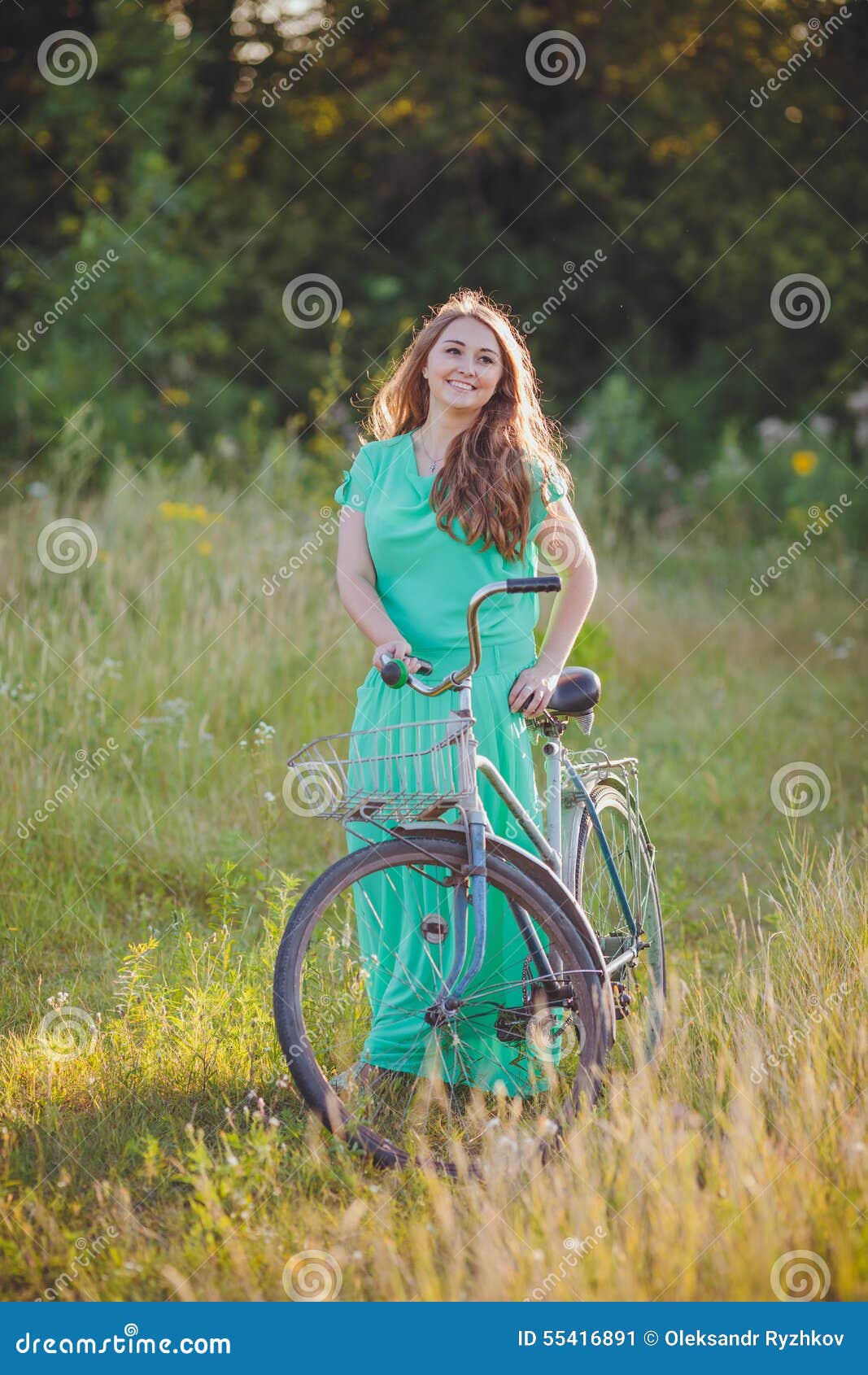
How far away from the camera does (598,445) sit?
13203 mm

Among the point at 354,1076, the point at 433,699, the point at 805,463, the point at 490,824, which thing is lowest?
the point at 354,1076

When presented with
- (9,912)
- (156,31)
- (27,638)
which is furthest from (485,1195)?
(156,31)

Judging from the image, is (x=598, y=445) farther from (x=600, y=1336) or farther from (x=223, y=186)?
(x=600, y=1336)

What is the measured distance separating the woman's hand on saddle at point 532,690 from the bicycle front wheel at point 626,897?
0.43 m

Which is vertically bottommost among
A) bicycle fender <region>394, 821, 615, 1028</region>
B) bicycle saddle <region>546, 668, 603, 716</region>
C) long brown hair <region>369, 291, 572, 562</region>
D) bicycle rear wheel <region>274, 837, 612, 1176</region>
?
bicycle rear wheel <region>274, 837, 612, 1176</region>

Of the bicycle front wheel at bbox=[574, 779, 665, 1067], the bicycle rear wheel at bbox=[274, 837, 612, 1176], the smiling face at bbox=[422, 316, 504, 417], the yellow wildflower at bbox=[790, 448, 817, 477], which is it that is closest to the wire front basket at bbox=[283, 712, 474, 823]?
the bicycle rear wheel at bbox=[274, 837, 612, 1176]

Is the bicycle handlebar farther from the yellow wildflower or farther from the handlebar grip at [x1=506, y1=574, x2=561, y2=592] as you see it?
the yellow wildflower

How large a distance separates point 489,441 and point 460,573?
0.32 metres

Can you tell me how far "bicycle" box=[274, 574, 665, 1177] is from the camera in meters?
2.64

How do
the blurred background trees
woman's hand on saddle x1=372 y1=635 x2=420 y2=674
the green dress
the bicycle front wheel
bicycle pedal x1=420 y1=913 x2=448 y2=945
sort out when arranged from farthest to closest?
the blurred background trees
the bicycle front wheel
the green dress
bicycle pedal x1=420 y1=913 x2=448 y2=945
woman's hand on saddle x1=372 y1=635 x2=420 y2=674

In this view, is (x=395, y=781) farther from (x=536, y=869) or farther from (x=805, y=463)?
(x=805, y=463)

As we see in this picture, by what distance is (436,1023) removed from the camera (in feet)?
9.04

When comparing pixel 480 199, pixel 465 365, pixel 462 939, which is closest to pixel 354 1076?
pixel 462 939

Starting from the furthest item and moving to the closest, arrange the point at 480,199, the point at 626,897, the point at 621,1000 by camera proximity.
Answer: the point at 480,199 → the point at 626,897 → the point at 621,1000
